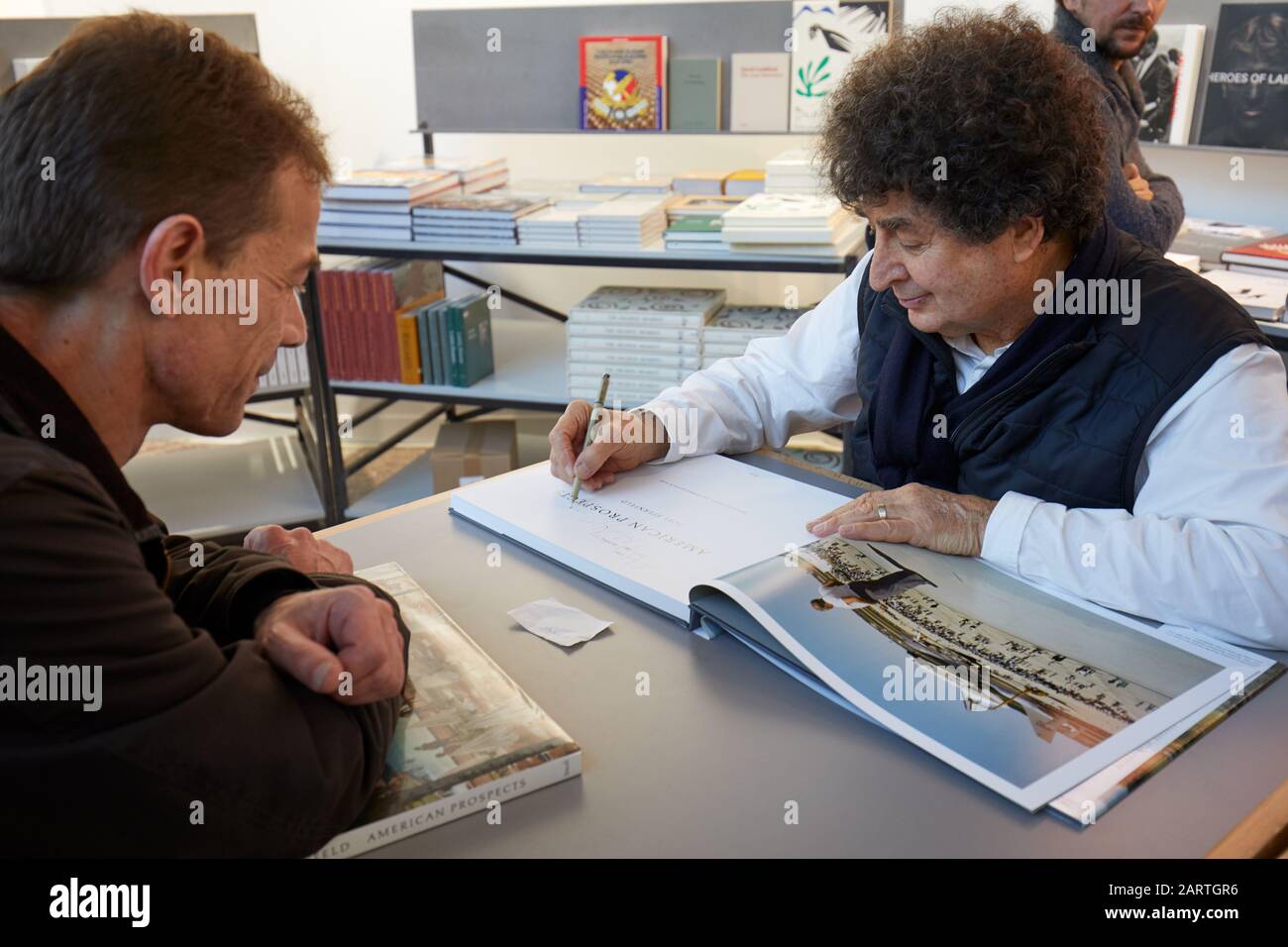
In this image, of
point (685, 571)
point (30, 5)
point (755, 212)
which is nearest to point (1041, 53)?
Answer: point (685, 571)

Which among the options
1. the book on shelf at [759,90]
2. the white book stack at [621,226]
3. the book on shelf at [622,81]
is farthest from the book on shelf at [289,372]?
the book on shelf at [759,90]

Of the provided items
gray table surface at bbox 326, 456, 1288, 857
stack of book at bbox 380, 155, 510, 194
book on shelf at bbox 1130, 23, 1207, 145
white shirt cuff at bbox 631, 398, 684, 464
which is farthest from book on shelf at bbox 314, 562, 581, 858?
book on shelf at bbox 1130, 23, 1207, 145

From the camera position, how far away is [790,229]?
258 cm

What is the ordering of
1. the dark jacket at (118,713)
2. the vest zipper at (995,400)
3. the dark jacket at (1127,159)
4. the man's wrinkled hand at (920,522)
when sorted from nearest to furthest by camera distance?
1. the dark jacket at (118,713)
2. the man's wrinkled hand at (920,522)
3. the vest zipper at (995,400)
4. the dark jacket at (1127,159)

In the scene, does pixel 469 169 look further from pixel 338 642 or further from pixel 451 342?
pixel 338 642

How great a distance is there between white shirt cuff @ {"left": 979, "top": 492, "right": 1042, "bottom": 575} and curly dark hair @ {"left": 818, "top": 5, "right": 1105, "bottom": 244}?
337mm

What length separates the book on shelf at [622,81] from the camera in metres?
2.93

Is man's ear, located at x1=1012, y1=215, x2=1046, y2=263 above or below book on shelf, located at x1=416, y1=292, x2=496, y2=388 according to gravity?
above

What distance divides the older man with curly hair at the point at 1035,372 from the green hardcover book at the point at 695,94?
1.58m

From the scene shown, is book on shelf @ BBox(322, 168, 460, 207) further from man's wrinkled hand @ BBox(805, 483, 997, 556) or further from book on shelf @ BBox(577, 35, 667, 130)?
man's wrinkled hand @ BBox(805, 483, 997, 556)

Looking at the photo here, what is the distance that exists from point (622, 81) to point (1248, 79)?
150cm

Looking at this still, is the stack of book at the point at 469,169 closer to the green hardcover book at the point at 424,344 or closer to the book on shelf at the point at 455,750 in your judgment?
the green hardcover book at the point at 424,344

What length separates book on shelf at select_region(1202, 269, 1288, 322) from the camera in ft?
7.16

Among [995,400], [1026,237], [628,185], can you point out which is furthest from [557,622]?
[628,185]
